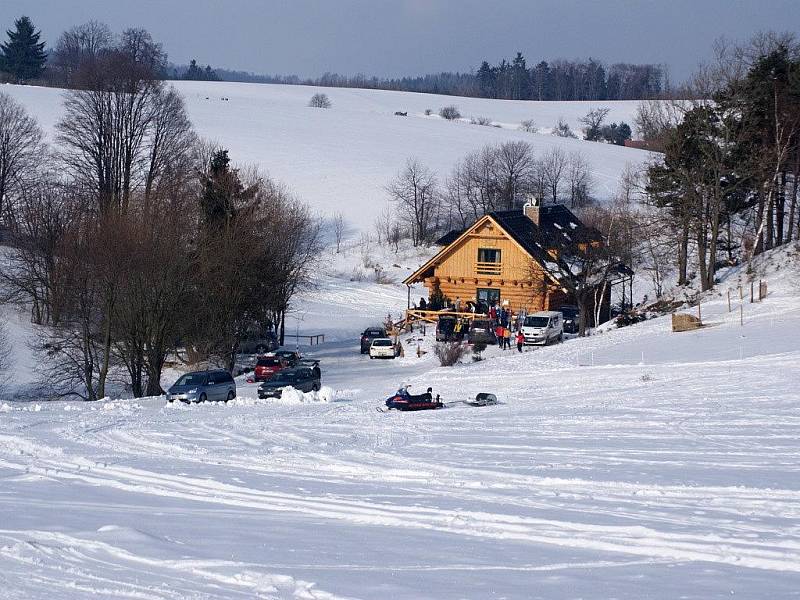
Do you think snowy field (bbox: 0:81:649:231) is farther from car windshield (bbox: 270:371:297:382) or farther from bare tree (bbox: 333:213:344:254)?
car windshield (bbox: 270:371:297:382)

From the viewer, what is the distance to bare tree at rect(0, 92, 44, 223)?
202 feet

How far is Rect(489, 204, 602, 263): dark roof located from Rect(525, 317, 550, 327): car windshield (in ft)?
23.7

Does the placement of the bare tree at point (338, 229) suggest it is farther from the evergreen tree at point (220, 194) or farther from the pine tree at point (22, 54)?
the pine tree at point (22, 54)

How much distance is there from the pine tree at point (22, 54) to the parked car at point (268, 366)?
11069 cm

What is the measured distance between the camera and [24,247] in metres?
49.3

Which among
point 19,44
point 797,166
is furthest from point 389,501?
point 19,44

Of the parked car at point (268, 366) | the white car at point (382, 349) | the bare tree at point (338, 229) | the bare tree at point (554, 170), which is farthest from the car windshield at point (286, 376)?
the bare tree at point (554, 170)

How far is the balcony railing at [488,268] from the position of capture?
54.4 meters

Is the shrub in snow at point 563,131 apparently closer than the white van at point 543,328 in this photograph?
No

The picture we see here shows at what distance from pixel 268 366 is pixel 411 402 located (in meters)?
14.2

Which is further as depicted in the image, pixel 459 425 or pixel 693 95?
pixel 693 95

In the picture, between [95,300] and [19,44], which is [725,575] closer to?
[95,300]

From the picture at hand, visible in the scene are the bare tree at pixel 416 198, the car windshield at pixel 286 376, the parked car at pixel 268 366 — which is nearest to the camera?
the car windshield at pixel 286 376

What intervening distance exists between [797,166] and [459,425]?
32414mm
